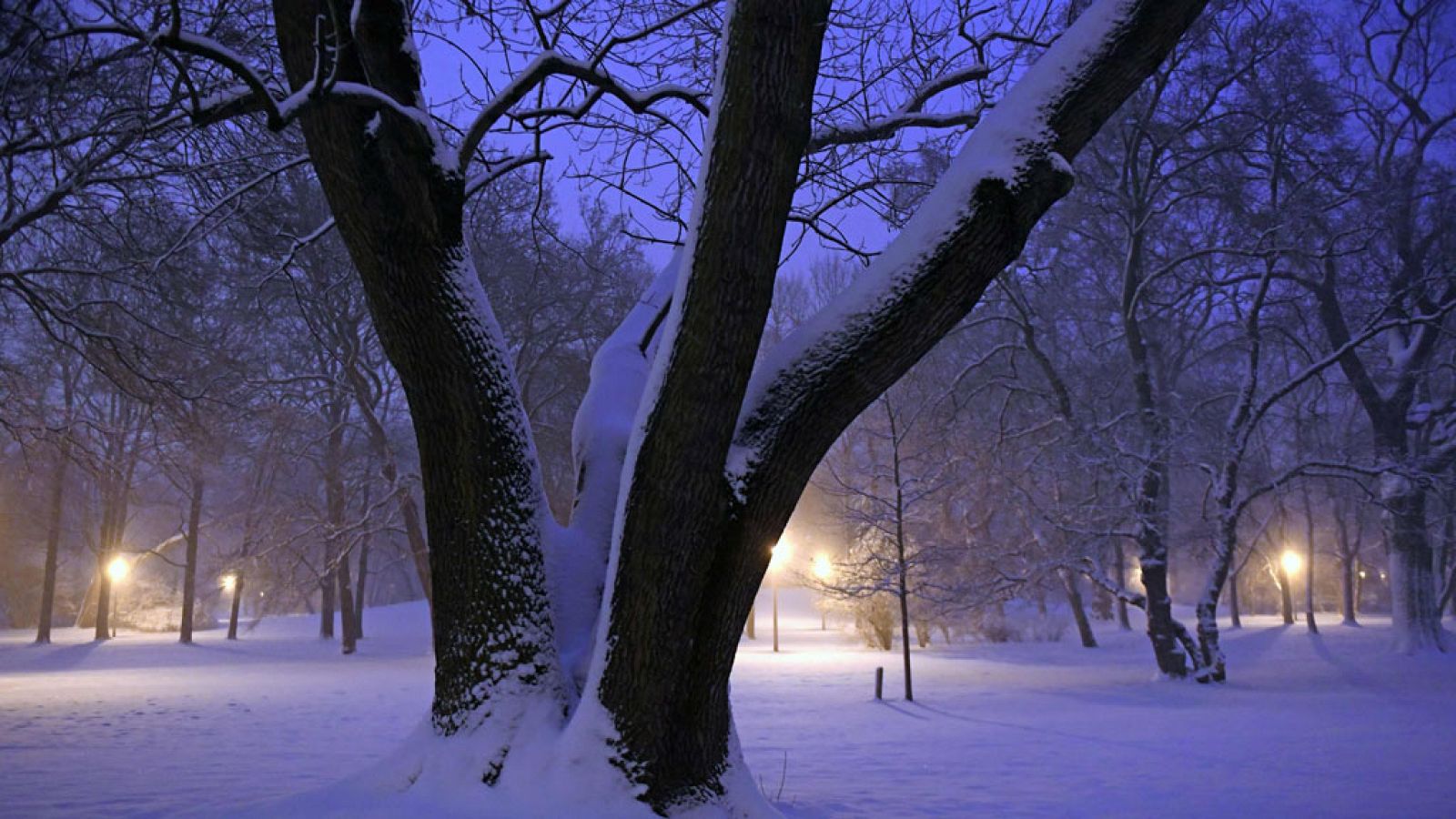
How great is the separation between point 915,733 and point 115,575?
28.1 metres

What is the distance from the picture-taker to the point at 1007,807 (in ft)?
23.8

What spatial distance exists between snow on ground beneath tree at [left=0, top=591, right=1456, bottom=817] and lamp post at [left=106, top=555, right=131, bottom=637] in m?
5.22

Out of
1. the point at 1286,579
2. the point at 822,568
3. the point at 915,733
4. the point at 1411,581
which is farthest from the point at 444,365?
the point at 1286,579

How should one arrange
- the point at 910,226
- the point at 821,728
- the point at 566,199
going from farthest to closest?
the point at 566,199, the point at 821,728, the point at 910,226

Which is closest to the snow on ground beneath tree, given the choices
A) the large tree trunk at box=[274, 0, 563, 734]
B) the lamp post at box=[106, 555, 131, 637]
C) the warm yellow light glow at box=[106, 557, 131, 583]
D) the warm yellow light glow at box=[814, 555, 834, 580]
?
the large tree trunk at box=[274, 0, 563, 734]

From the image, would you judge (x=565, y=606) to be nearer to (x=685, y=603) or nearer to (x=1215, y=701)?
(x=685, y=603)

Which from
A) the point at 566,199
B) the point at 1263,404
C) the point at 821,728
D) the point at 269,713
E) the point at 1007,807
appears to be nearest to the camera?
the point at 1007,807

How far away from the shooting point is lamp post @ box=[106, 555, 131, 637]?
27.6 metres

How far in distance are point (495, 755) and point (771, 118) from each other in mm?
2865

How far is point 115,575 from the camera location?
2952 cm

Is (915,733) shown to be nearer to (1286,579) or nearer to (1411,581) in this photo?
(1411,581)

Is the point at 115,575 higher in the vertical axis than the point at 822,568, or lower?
lower

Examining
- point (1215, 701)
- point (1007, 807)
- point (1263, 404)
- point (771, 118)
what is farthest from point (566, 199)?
point (771, 118)

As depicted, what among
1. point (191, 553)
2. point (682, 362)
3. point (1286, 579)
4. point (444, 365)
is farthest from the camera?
point (1286, 579)
